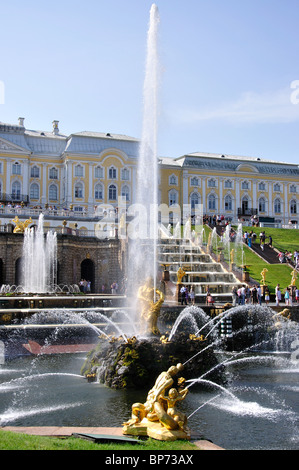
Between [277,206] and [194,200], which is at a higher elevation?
[194,200]

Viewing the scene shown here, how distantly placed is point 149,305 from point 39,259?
2311 centimetres

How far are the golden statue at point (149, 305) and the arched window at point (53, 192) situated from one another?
156ft

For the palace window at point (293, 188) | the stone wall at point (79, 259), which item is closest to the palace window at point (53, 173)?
the stone wall at point (79, 259)

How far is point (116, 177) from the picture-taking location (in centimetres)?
6159

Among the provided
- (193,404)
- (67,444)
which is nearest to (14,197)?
(193,404)

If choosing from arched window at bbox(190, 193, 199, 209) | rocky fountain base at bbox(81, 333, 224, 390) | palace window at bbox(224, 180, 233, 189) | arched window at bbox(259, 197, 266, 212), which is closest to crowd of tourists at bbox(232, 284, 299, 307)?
rocky fountain base at bbox(81, 333, 224, 390)

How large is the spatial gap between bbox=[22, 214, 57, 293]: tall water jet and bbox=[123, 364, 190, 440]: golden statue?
27725 mm

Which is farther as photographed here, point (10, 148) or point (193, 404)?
point (10, 148)

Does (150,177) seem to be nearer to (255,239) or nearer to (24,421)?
(24,421)

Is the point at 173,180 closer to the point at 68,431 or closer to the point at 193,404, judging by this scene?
the point at 193,404

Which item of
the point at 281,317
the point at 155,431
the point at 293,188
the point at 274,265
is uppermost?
the point at 293,188

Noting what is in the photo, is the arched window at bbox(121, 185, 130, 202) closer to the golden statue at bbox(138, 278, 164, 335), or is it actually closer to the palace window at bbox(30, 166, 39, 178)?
the palace window at bbox(30, 166, 39, 178)

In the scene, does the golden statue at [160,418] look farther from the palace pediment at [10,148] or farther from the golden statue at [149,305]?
the palace pediment at [10,148]
